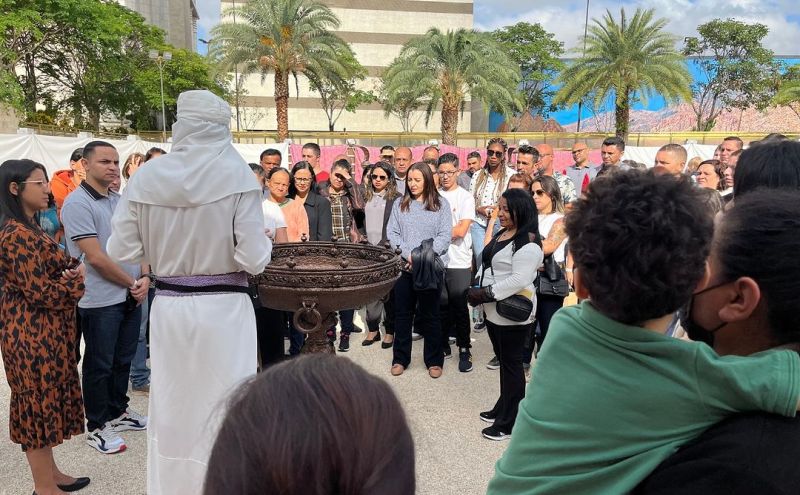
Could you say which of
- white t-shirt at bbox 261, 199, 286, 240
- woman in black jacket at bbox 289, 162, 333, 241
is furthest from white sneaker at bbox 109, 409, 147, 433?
woman in black jacket at bbox 289, 162, 333, 241

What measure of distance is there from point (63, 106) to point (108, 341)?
37.8m

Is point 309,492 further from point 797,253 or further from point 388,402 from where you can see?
point 797,253

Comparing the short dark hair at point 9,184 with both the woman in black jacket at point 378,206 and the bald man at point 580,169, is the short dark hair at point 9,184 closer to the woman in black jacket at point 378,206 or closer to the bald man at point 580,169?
the woman in black jacket at point 378,206

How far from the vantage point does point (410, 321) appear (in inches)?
201

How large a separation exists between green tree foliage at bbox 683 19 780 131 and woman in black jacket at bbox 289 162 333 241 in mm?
45850

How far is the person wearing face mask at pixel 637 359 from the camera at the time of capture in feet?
3.19

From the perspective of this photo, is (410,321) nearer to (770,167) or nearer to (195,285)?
(195,285)

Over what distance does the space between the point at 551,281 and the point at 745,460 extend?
3.70 metres

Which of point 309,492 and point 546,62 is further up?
point 546,62

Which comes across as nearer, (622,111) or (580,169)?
(580,169)

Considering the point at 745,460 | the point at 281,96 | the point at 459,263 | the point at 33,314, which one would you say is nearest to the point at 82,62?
the point at 281,96

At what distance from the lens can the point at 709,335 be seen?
1.20 metres

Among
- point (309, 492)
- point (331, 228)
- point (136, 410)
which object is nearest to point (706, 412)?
point (309, 492)

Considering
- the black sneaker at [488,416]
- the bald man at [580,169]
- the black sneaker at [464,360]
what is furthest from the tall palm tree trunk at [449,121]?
the black sneaker at [488,416]
